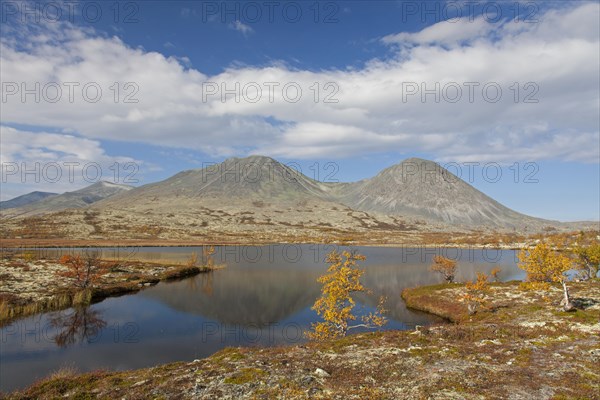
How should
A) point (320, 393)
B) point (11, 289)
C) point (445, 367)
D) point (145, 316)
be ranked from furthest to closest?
1. point (11, 289)
2. point (145, 316)
3. point (445, 367)
4. point (320, 393)

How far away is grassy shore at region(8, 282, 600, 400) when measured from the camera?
20.7 m

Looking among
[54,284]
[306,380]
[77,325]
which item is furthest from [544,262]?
[54,284]

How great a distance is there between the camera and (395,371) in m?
24.0

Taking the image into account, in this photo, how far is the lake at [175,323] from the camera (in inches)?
1362

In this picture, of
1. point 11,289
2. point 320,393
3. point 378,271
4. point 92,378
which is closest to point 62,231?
point 11,289

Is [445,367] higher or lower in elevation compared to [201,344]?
higher

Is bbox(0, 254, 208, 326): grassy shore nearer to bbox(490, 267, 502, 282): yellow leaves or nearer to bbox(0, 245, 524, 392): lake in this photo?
bbox(0, 245, 524, 392): lake

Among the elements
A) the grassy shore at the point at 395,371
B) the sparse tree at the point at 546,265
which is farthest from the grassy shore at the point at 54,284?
the sparse tree at the point at 546,265

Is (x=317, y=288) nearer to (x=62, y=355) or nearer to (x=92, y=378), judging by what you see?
(x=62, y=355)

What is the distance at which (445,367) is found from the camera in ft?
79.8

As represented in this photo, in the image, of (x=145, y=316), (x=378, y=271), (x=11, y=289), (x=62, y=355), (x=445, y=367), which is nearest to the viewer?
(x=445, y=367)

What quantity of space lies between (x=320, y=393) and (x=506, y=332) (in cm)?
2343

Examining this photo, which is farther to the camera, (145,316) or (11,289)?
(11,289)

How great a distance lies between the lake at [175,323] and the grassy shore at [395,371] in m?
6.73
